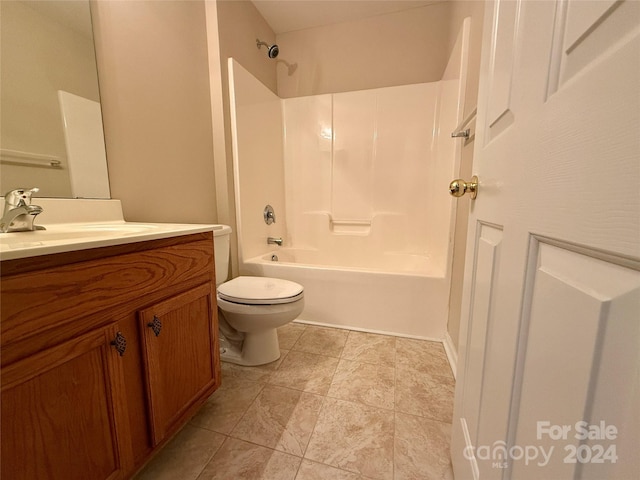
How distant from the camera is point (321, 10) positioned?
1.94 m

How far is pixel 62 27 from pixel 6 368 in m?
1.26

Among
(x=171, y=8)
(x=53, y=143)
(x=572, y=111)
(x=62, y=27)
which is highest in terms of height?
(x=171, y=8)

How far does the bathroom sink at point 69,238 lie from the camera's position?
470 mm

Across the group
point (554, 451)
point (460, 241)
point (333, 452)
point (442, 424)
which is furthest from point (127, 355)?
point (460, 241)

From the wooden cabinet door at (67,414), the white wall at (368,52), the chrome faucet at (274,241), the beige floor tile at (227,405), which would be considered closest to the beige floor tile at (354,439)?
the beige floor tile at (227,405)

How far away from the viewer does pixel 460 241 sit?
1346 millimetres

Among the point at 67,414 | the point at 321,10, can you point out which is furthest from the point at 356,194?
the point at 67,414

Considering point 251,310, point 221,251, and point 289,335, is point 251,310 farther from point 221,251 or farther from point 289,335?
point 289,335

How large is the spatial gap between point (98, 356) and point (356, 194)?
6.54ft

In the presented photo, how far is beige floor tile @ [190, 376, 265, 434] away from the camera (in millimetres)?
998

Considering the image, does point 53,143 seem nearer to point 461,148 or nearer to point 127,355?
point 127,355

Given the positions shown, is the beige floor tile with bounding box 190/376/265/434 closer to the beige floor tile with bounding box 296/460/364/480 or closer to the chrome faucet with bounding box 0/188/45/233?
the beige floor tile with bounding box 296/460/364/480

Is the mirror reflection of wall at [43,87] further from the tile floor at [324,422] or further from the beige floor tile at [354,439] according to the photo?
the beige floor tile at [354,439]

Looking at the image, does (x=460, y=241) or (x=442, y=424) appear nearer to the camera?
(x=442, y=424)
